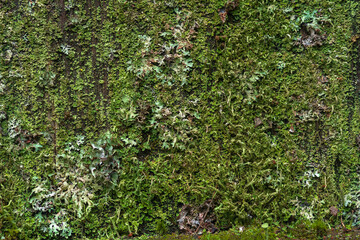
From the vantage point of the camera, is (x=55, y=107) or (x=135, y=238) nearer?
(x=135, y=238)

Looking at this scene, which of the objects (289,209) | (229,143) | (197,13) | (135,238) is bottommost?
(135,238)

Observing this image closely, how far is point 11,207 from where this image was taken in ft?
7.18

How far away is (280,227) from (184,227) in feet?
2.27

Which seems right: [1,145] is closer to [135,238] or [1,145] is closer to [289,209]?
[135,238]

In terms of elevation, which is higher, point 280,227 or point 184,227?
point 280,227

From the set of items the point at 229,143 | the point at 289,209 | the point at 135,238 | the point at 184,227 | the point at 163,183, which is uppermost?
the point at 229,143

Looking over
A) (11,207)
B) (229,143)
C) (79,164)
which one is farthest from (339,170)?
(11,207)

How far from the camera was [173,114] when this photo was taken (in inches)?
88.8

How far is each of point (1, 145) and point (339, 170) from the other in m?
2.59

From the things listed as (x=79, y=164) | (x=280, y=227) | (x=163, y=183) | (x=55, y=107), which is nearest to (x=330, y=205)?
(x=280, y=227)

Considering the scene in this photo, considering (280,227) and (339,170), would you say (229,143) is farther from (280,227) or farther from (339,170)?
(339,170)

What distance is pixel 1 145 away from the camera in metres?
2.24

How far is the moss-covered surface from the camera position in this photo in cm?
218

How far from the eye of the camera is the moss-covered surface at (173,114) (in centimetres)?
218
